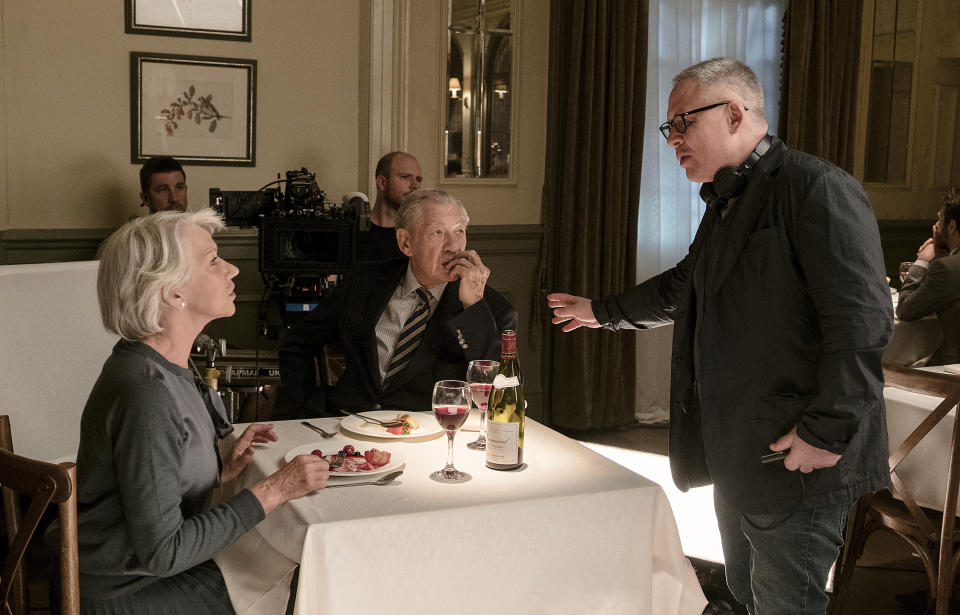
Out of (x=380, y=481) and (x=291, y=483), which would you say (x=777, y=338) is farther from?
(x=291, y=483)

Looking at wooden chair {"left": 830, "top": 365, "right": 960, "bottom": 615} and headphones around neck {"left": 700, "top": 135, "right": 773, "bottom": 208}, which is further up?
headphones around neck {"left": 700, "top": 135, "right": 773, "bottom": 208}

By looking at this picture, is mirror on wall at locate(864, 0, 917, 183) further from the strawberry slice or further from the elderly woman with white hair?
the elderly woman with white hair

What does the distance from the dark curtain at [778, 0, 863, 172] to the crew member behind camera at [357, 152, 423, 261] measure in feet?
7.55

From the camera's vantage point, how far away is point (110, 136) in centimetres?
433

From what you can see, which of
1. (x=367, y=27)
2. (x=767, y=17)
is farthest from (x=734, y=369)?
(x=767, y=17)

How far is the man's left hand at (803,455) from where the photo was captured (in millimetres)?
1813

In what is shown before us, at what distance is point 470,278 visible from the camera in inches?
99.3

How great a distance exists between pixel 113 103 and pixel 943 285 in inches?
140

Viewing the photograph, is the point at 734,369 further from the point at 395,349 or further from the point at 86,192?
the point at 86,192

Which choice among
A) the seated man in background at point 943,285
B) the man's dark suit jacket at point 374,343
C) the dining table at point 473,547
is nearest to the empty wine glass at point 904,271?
the seated man in background at point 943,285

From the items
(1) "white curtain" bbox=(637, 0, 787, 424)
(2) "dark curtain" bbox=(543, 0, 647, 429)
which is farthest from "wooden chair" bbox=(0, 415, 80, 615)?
(1) "white curtain" bbox=(637, 0, 787, 424)

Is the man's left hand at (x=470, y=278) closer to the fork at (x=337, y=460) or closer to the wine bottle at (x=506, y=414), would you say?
the wine bottle at (x=506, y=414)

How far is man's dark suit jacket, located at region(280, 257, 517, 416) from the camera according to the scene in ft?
8.23

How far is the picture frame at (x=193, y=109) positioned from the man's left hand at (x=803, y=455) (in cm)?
331
